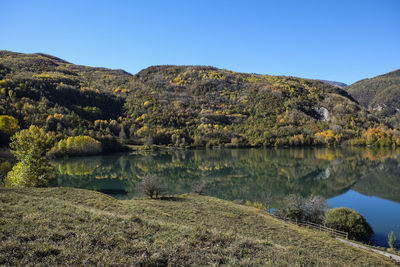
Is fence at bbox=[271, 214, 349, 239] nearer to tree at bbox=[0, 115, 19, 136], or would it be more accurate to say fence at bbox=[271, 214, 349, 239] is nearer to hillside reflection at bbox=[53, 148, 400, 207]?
hillside reflection at bbox=[53, 148, 400, 207]

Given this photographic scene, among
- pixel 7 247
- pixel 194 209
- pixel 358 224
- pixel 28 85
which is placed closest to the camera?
pixel 7 247

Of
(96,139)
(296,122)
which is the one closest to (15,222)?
(96,139)

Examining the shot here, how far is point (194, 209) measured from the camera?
88.6 ft

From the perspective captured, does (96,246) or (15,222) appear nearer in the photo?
(96,246)

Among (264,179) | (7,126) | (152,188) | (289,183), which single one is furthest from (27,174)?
(7,126)

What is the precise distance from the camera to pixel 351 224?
25125 mm

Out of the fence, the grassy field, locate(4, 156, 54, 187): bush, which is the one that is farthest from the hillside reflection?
the grassy field

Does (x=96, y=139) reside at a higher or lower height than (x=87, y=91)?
lower

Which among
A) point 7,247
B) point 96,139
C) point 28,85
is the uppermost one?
point 28,85

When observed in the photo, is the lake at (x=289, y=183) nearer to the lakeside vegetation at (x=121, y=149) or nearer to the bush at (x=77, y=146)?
the lakeside vegetation at (x=121, y=149)

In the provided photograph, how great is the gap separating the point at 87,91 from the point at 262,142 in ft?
475

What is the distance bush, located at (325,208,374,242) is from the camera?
25.0m

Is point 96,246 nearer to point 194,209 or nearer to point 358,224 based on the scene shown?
point 194,209

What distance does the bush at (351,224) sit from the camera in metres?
25.0
